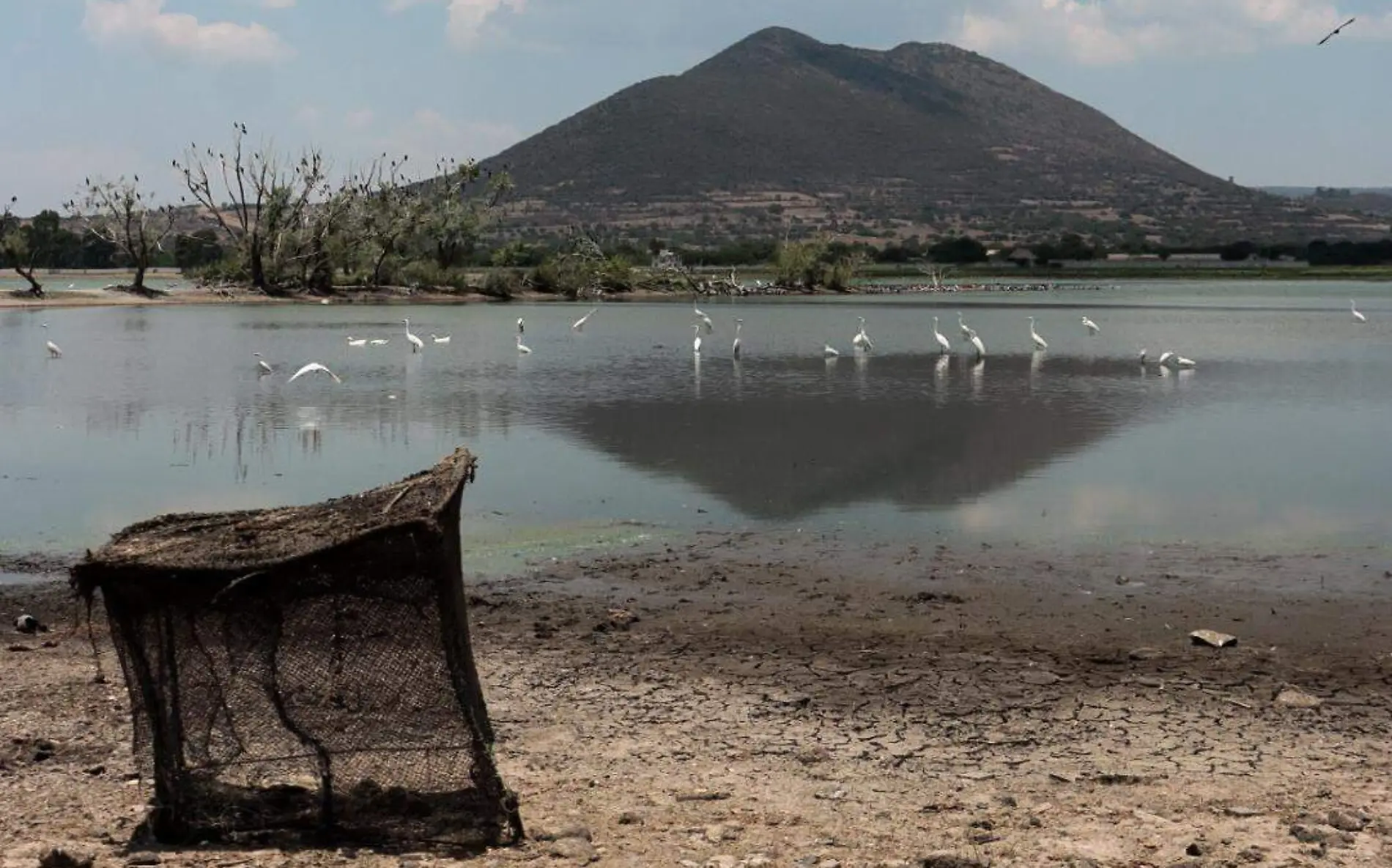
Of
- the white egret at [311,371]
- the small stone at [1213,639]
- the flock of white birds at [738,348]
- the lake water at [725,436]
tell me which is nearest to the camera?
the small stone at [1213,639]

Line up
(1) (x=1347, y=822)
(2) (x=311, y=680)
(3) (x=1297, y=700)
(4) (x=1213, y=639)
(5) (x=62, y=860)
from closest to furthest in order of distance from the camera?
(5) (x=62, y=860)
(1) (x=1347, y=822)
(2) (x=311, y=680)
(3) (x=1297, y=700)
(4) (x=1213, y=639)

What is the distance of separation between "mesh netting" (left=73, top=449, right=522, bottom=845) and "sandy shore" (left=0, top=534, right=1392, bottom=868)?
0.25m

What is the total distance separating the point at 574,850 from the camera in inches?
200

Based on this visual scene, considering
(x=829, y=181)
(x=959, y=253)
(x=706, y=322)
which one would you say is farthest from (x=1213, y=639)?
(x=829, y=181)

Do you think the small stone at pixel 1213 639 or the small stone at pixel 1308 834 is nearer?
the small stone at pixel 1308 834

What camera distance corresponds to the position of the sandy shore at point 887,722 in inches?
204

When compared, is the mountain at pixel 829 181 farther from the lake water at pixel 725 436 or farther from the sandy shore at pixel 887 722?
the sandy shore at pixel 887 722

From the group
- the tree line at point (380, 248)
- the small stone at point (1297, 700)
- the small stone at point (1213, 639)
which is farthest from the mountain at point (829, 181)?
the small stone at point (1297, 700)

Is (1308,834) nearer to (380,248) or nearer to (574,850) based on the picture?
(574,850)

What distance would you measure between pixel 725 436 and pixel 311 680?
11.6 m

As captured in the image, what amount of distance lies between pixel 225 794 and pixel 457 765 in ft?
2.82

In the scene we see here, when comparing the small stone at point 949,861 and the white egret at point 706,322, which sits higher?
the white egret at point 706,322

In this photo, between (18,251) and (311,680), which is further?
(18,251)

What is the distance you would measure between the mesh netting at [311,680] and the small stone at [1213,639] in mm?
4112
